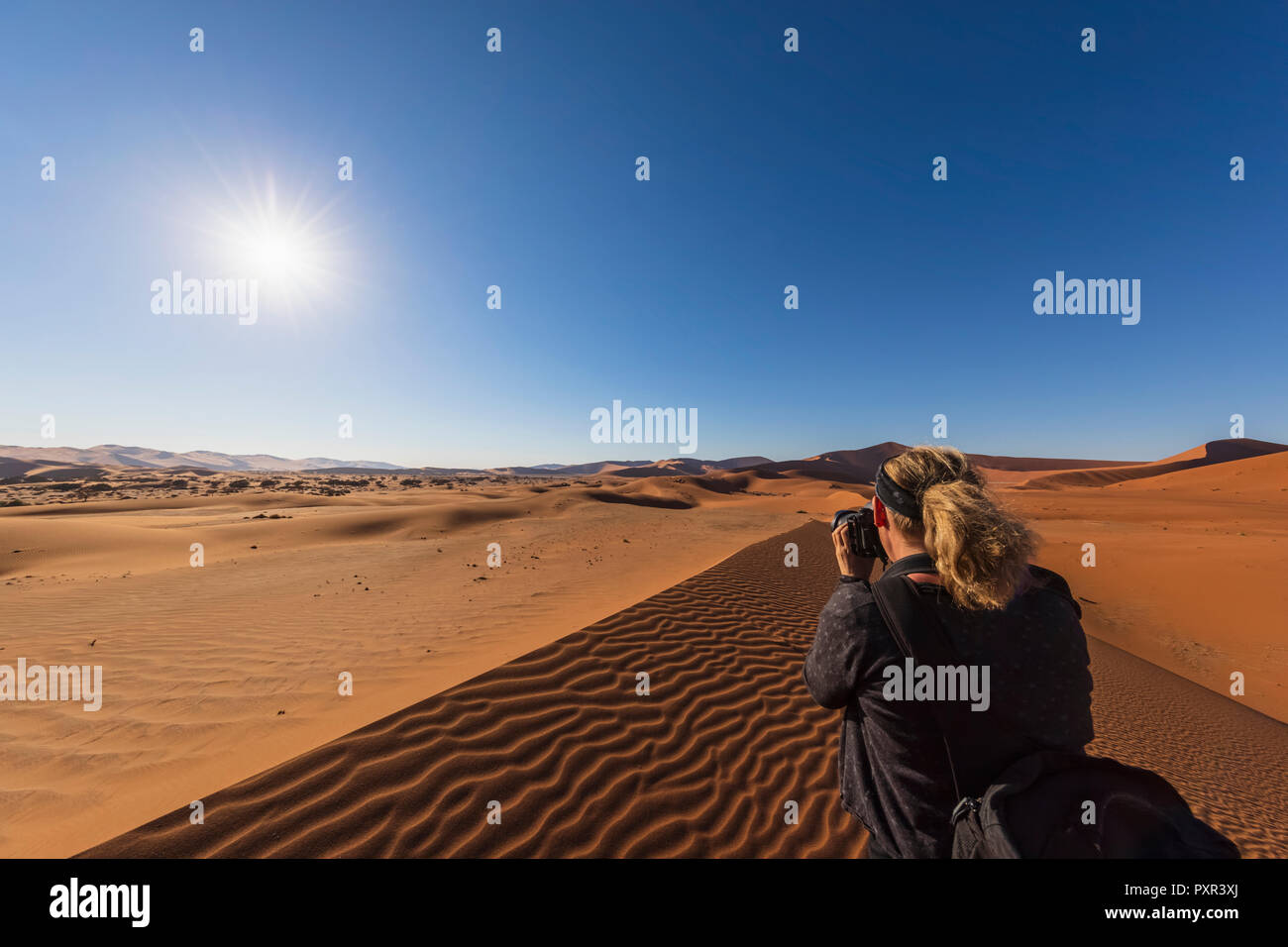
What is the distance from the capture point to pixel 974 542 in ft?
5.24

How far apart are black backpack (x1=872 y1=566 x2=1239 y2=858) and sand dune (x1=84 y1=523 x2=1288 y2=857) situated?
2556 mm

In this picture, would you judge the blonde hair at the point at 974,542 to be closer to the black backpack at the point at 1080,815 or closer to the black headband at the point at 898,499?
the black headband at the point at 898,499

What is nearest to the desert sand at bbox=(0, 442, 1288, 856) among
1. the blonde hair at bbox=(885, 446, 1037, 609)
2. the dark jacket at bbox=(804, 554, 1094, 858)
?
the blonde hair at bbox=(885, 446, 1037, 609)

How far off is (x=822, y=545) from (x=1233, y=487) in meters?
47.0

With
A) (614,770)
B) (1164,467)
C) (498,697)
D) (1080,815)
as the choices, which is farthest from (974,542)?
(1164,467)

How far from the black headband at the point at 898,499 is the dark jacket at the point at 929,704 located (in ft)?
0.74

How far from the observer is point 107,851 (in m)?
2.62

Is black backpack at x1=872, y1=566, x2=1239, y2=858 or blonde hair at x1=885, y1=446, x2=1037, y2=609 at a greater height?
blonde hair at x1=885, y1=446, x2=1037, y2=609

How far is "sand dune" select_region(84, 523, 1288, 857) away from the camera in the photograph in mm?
2998

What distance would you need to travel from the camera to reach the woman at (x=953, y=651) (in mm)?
1564
